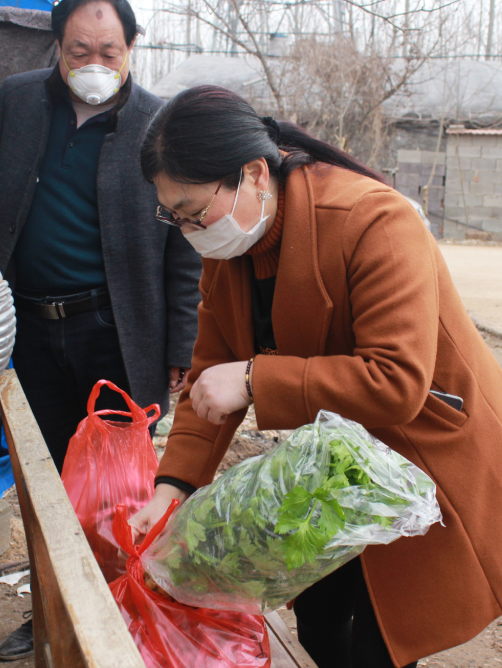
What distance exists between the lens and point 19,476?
1418 millimetres

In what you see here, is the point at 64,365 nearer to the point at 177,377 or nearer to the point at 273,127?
the point at 177,377

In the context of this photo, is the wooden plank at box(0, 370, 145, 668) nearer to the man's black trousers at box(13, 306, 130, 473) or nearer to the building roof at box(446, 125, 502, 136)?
the man's black trousers at box(13, 306, 130, 473)

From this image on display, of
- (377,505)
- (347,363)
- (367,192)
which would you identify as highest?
(367,192)

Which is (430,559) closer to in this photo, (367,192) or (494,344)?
(367,192)

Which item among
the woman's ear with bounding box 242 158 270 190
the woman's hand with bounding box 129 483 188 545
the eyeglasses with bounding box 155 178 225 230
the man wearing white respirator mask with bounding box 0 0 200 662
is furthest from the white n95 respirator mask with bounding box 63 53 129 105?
the woman's hand with bounding box 129 483 188 545

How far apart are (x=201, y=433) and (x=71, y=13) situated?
1388 millimetres

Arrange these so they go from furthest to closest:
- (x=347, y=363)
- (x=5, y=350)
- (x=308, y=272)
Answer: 1. (x=5, y=350)
2. (x=308, y=272)
3. (x=347, y=363)

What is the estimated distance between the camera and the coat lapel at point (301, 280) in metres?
1.12

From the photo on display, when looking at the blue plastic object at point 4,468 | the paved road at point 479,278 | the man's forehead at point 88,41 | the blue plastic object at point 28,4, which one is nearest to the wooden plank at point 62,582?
the blue plastic object at point 4,468

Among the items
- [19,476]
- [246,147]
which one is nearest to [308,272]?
[246,147]

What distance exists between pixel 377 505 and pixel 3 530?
2.18 meters

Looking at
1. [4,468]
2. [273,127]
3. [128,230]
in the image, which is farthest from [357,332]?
[4,468]

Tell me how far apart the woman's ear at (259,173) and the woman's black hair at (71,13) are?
3.75 feet

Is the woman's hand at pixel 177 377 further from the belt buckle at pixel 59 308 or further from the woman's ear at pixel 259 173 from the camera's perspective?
the woman's ear at pixel 259 173
